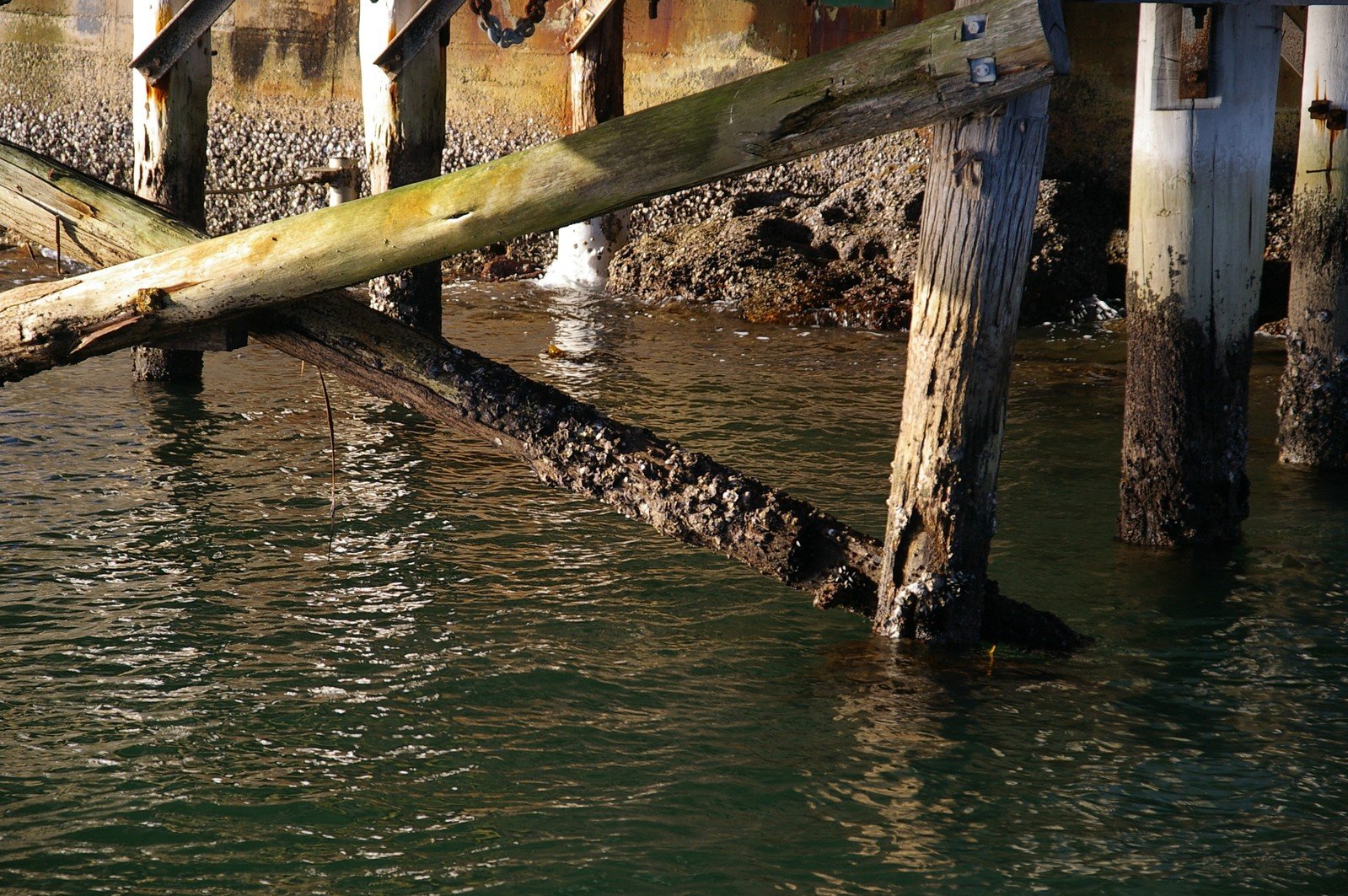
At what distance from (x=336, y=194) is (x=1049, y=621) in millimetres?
5648

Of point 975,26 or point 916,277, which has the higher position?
point 975,26

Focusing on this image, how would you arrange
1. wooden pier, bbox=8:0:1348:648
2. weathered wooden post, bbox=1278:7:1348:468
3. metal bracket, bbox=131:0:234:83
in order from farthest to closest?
metal bracket, bbox=131:0:234:83
weathered wooden post, bbox=1278:7:1348:468
wooden pier, bbox=8:0:1348:648

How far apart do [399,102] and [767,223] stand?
4.90m

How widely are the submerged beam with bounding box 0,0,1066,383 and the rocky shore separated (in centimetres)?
550

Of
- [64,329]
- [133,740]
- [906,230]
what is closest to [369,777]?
[133,740]

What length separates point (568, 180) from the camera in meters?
3.85

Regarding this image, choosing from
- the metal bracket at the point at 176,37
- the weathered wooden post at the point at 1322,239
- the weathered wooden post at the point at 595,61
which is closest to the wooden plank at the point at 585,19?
the weathered wooden post at the point at 595,61

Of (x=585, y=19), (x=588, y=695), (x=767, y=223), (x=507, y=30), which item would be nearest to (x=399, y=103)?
(x=507, y=30)

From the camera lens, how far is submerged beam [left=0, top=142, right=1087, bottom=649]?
167 inches

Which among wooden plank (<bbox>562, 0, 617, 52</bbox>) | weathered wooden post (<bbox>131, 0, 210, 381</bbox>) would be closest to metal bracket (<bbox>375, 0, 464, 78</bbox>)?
weathered wooden post (<bbox>131, 0, 210, 381</bbox>)

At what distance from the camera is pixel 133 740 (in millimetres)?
3812

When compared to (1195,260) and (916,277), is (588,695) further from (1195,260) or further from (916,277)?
(1195,260)

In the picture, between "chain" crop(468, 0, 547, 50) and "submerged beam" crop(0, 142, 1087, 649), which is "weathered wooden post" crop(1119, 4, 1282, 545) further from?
"chain" crop(468, 0, 547, 50)

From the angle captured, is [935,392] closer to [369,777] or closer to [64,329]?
[369,777]
